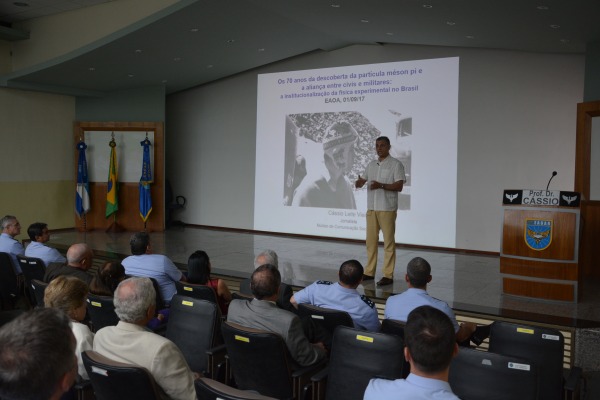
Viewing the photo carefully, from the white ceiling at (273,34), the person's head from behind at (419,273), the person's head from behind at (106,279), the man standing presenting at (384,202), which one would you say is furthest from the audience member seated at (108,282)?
the white ceiling at (273,34)

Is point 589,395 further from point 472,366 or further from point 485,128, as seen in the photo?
point 485,128

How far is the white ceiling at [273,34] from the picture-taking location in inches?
246

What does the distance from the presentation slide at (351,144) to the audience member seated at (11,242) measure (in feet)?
17.1

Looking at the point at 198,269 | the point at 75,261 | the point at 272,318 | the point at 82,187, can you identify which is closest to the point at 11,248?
the point at 75,261

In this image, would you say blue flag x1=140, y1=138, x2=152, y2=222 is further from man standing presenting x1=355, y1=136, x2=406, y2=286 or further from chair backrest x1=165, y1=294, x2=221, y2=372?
chair backrest x1=165, y1=294, x2=221, y2=372

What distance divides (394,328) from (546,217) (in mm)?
2622

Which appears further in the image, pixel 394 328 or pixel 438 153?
pixel 438 153

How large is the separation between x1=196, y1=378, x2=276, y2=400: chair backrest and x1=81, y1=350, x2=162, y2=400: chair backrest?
26 cm

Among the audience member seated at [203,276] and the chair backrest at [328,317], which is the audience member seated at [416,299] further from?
the audience member seated at [203,276]

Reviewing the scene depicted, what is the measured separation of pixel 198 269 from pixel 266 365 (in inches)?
56.8

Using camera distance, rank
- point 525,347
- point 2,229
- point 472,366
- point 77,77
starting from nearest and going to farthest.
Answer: point 472,366
point 525,347
point 2,229
point 77,77

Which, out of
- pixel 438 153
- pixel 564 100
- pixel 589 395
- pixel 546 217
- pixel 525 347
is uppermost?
pixel 564 100

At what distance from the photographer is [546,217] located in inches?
196

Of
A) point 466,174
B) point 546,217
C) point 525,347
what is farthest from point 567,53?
point 525,347
